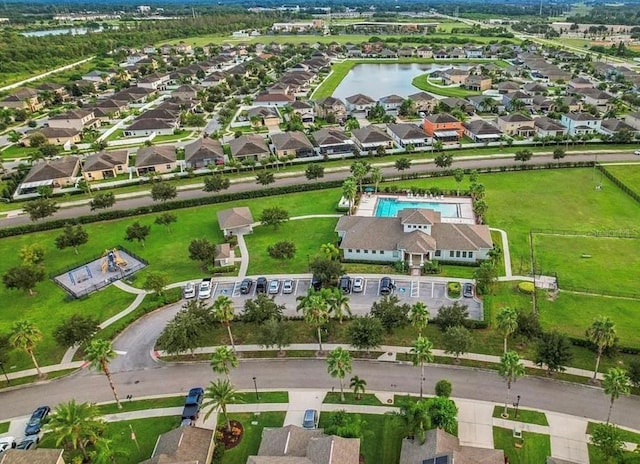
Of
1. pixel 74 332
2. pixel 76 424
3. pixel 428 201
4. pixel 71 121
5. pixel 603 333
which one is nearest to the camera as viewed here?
pixel 76 424

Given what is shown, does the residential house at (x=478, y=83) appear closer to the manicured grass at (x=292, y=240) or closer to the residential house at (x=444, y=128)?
the residential house at (x=444, y=128)

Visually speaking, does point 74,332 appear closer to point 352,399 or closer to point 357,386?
point 352,399

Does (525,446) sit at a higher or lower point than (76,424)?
lower

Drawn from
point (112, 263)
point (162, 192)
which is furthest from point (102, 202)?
point (112, 263)

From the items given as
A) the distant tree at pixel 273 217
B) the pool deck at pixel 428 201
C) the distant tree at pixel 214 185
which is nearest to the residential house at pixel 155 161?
the distant tree at pixel 214 185

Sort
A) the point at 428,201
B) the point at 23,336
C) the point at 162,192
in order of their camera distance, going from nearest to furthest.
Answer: the point at 23,336 < the point at 162,192 < the point at 428,201

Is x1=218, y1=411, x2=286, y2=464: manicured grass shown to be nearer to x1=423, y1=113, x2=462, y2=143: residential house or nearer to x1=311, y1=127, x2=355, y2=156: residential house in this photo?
x1=311, y1=127, x2=355, y2=156: residential house

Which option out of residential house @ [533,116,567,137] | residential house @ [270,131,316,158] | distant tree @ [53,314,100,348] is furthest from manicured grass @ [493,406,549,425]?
residential house @ [533,116,567,137]
